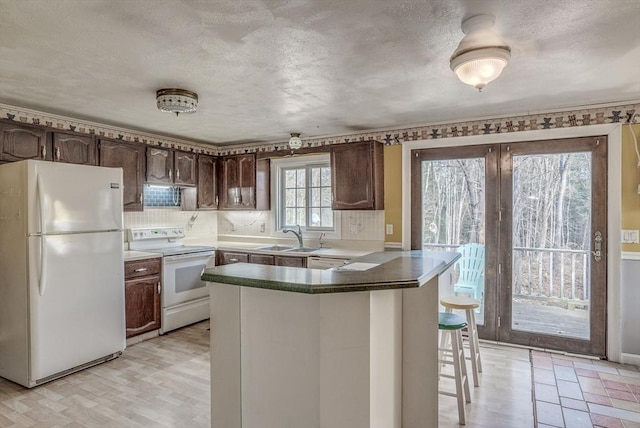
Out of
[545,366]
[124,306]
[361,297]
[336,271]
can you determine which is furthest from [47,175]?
[545,366]

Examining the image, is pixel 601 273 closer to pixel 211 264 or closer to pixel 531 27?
pixel 531 27

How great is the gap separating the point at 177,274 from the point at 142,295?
0.45 metres

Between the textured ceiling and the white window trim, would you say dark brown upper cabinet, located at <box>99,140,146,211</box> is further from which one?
the white window trim

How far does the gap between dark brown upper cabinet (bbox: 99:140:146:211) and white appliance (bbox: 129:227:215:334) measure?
434mm

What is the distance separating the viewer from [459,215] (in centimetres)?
393

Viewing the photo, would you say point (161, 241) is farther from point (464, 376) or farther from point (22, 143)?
point (464, 376)

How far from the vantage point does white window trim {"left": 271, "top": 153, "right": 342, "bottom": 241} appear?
184 inches

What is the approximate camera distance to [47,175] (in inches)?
115

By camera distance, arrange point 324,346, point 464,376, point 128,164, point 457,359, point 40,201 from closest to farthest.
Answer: point 324,346
point 457,359
point 464,376
point 40,201
point 128,164

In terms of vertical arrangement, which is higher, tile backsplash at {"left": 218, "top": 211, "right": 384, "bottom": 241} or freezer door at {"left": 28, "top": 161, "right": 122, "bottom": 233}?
freezer door at {"left": 28, "top": 161, "right": 122, "bottom": 233}

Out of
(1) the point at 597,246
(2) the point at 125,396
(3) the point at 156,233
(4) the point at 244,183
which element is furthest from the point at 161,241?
(1) the point at 597,246

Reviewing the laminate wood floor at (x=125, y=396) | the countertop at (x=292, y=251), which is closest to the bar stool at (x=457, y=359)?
the countertop at (x=292, y=251)

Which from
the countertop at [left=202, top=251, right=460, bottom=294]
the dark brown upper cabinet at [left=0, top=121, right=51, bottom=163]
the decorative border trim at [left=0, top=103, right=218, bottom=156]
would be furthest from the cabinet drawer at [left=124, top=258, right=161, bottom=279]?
the countertop at [left=202, top=251, right=460, bottom=294]

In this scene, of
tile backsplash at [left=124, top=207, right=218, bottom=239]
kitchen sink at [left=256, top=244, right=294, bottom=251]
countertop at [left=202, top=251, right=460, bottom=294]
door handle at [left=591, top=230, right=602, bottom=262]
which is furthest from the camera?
kitchen sink at [left=256, top=244, right=294, bottom=251]
